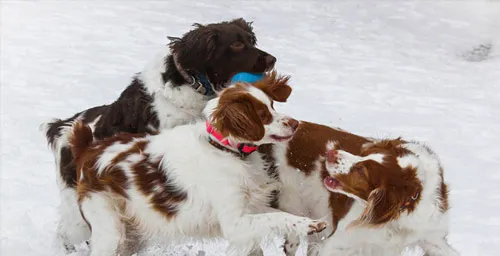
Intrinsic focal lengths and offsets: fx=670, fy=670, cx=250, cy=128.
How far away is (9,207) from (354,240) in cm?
373

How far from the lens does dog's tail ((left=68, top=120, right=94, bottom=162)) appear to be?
488 cm

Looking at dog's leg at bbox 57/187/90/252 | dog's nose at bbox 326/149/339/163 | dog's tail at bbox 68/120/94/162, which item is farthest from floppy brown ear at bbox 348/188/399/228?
dog's leg at bbox 57/187/90/252

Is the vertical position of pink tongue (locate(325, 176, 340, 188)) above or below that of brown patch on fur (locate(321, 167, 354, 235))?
above

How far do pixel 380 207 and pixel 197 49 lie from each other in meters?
2.16

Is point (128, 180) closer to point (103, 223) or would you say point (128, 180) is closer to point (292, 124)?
point (103, 223)

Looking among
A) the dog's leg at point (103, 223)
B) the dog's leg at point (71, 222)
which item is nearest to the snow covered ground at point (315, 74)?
the dog's leg at point (71, 222)

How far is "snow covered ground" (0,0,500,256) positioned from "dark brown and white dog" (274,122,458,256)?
48.4 inches

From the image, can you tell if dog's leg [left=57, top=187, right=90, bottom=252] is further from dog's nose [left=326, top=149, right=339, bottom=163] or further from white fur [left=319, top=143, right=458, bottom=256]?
dog's nose [left=326, top=149, right=339, bottom=163]

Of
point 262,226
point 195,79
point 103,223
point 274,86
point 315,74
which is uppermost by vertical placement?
point 274,86

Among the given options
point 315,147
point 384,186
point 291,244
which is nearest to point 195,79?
point 315,147

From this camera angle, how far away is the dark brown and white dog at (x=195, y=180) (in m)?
4.22

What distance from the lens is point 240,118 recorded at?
413 centimetres

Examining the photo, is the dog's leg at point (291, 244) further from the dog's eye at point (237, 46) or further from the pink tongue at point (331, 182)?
the dog's eye at point (237, 46)

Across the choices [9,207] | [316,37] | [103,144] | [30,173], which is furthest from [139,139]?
[316,37]
